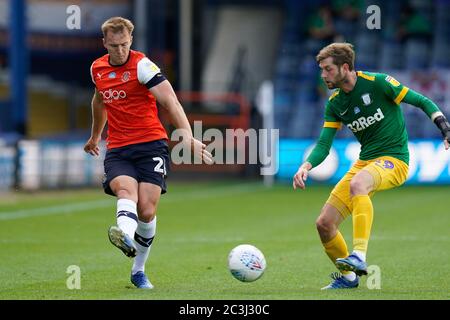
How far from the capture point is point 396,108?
29.6 feet

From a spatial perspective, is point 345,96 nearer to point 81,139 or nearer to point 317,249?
point 317,249

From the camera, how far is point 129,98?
8992 mm

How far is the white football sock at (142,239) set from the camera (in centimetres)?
903

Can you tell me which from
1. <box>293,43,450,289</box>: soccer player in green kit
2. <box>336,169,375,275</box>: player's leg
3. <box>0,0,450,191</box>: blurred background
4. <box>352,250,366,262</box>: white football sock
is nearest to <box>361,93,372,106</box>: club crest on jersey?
<box>293,43,450,289</box>: soccer player in green kit

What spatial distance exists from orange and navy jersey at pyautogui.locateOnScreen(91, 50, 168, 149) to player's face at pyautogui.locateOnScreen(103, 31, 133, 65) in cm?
11

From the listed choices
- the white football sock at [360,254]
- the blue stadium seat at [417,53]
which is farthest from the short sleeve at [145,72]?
the blue stadium seat at [417,53]

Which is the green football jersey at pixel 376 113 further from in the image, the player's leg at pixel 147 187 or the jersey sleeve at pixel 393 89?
the player's leg at pixel 147 187

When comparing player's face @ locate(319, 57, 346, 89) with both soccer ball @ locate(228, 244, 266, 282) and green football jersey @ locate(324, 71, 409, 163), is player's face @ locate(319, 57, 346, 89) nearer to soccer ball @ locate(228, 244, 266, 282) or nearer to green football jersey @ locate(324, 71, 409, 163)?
green football jersey @ locate(324, 71, 409, 163)

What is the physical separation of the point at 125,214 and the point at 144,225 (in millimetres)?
518

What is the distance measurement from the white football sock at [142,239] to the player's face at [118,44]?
4.51ft

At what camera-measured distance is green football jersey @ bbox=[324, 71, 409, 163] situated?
29.2ft

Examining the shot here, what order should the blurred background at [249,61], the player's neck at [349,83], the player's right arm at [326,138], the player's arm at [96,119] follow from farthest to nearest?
the blurred background at [249,61]
the player's arm at [96,119]
the player's right arm at [326,138]
the player's neck at [349,83]
